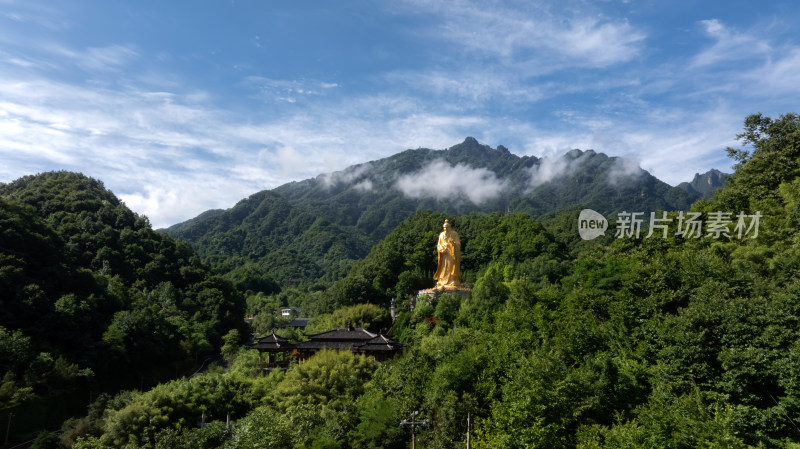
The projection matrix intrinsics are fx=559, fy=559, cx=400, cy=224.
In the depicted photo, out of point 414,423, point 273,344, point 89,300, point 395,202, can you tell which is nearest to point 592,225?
point 273,344

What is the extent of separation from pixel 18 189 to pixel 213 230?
46.9 meters

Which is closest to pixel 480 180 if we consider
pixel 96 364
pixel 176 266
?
pixel 176 266

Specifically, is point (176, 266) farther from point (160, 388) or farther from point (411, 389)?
point (411, 389)

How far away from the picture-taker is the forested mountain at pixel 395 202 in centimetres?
7619

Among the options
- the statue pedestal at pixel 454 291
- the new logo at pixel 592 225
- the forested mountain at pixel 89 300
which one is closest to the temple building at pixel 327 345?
the statue pedestal at pixel 454 291

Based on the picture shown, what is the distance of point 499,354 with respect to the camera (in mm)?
14562

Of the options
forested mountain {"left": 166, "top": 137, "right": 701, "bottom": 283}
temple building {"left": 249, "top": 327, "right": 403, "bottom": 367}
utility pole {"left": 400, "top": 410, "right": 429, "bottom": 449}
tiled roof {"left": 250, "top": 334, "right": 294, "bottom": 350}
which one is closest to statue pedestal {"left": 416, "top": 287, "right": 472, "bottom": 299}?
temple building {"left": 249, "top": 327, "right": 403, "bottom": 367}

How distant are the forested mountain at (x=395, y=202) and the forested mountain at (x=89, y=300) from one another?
2630 centimetres

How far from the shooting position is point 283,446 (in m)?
13.1

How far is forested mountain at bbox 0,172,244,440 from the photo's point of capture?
2200cm

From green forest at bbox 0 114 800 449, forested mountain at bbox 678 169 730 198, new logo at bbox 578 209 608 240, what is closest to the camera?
green forest at bbox 0 114 800 449

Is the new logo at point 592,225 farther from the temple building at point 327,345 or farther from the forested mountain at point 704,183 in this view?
the forested mountain at point 704,183

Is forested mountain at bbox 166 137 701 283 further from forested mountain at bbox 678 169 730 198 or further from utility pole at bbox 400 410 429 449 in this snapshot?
utility pole at bbox 400 410 429 449

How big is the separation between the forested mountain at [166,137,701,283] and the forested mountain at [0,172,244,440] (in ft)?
86.3
